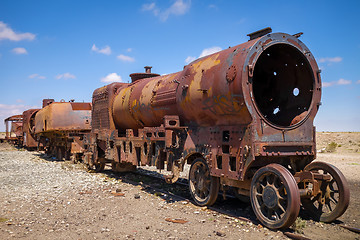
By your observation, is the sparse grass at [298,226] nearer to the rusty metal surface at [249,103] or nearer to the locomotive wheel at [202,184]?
the rusty metal surface at [249,103]

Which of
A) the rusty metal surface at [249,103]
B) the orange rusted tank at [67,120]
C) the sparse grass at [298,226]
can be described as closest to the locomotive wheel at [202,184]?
the rusty metal surface at [249,103]

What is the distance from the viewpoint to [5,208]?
22.9ft

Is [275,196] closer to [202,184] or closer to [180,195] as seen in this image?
[202,184]

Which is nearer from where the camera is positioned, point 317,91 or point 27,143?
point 317,91

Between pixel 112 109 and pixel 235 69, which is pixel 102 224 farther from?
pixel 112 109

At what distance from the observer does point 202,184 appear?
278 inches

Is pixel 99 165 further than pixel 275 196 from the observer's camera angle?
Yes

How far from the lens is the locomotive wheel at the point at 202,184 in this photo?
22.1ft

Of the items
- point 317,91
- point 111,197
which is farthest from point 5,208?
point 317,91

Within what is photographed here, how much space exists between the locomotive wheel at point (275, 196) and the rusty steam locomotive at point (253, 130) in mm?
17

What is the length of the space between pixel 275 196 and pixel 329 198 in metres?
1.47

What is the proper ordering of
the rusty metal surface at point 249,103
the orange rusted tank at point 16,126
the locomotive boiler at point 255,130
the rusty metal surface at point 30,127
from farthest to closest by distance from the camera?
1. the orange rusted tank at point 16,126
2. the rusty metal surface at point 30,127
3. the rusty metal surface at point 249,103
4. the locomotive boiler at point 255,130

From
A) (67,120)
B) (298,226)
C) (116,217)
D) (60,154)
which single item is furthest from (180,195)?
(60,154)

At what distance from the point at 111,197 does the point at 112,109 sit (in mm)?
4139
